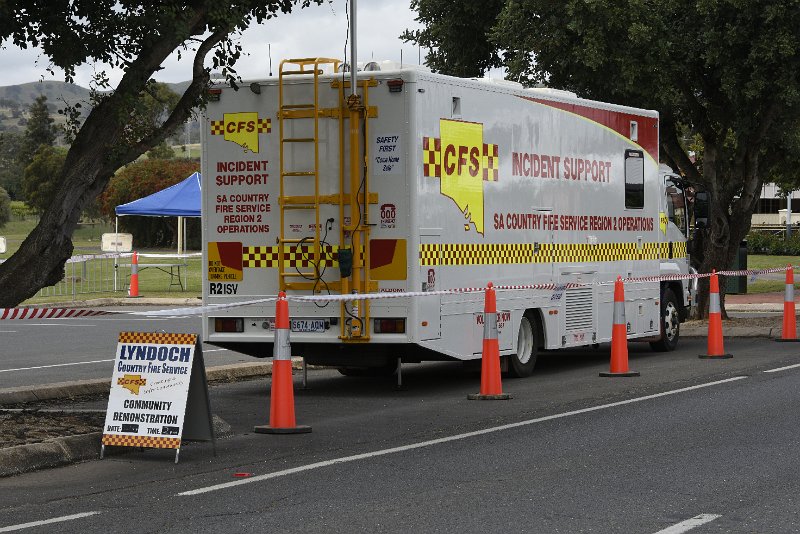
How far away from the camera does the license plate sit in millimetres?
14773

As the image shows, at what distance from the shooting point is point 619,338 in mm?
16812

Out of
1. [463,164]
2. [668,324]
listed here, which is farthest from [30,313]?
[668,324]

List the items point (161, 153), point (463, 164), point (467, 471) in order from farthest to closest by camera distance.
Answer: point (161, 153), point (463, 164), point (467, 471)

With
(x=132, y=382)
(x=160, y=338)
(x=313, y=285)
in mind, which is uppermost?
(x=313, y=285)

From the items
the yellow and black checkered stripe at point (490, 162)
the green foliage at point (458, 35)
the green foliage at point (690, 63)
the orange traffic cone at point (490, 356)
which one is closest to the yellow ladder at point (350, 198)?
the orange traffic cone at point (490, 356)

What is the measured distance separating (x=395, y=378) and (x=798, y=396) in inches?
208

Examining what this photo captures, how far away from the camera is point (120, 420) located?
1074 cm

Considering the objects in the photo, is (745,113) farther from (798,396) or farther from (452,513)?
(452,513)

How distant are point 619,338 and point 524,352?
3.82ft

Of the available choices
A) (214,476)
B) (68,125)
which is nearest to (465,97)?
(68,125)

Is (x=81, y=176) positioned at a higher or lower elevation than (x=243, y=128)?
lower

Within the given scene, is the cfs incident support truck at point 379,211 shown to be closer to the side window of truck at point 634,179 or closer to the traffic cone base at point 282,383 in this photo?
the side window of truck at point 634,179

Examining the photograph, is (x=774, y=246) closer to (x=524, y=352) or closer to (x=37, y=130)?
(x=524, y=352)

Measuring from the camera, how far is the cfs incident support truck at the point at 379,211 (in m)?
14.5
